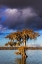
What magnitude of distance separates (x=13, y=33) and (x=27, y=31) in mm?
3353

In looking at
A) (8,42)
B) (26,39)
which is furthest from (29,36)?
(8,42)

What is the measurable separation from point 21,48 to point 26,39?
2282 millimetres

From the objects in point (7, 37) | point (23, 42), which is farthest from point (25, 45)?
point (7, 37)

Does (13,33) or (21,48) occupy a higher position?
(13,33)

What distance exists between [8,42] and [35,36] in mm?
5848

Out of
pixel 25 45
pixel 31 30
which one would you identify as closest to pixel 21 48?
pixel 25 45

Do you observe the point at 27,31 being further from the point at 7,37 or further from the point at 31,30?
the point at 7,37

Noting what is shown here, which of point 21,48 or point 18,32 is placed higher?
point 18,32

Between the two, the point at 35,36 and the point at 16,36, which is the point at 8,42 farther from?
the point at 35,36

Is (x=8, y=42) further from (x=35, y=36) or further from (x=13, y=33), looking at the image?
(x=35, y=36)

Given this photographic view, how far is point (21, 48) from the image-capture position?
50406mm

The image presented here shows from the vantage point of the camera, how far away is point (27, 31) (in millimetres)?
50500

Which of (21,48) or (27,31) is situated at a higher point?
(27,31)

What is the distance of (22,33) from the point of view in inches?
2005
